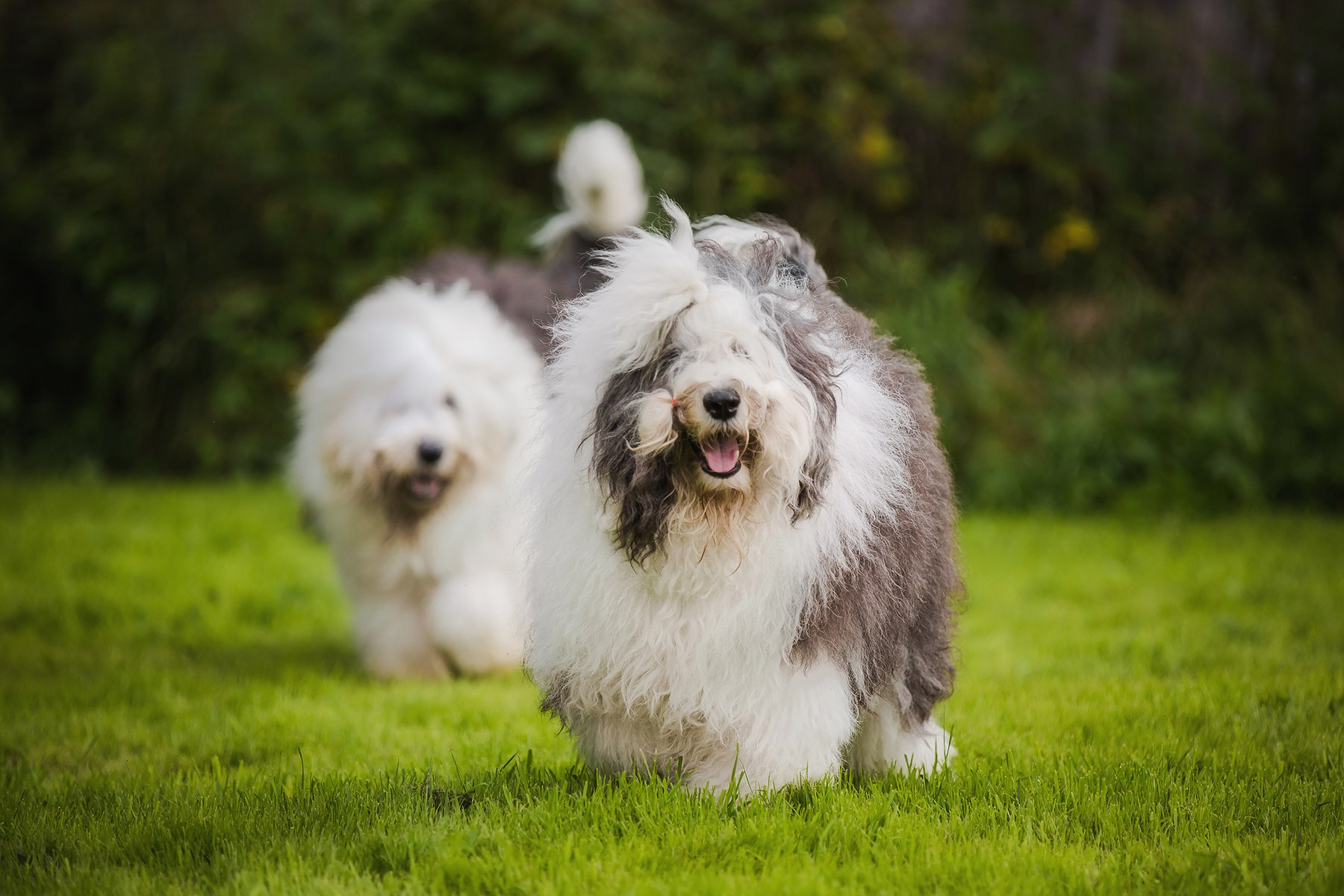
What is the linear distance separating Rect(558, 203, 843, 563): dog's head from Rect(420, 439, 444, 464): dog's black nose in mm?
1923

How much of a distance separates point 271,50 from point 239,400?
283 centimetres

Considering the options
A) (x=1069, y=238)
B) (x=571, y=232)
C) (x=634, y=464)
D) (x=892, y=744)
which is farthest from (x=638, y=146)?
(x=634, y=464)

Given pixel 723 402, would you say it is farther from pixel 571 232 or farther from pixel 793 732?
pixel 571 232

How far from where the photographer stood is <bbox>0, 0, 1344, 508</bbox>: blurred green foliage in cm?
995

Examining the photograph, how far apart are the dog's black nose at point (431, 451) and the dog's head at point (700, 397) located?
1.92 m

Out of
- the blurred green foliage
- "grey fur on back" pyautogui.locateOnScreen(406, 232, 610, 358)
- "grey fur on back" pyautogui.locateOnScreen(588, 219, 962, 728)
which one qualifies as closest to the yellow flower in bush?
the blurred green foliage

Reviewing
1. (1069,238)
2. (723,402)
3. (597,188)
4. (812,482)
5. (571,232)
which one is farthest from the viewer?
(1069,238)

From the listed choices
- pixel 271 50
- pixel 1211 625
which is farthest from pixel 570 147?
pixel 271 50

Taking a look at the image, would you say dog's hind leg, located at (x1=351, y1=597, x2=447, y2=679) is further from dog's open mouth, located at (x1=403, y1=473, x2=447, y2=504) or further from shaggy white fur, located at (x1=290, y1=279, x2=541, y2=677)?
dog's open mouth, located at (x1=403, y1=473, x2=447, y2=504)

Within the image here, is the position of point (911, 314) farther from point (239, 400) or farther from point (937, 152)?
point (239, 400)

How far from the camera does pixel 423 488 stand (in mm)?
5434

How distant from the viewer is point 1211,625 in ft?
19.0

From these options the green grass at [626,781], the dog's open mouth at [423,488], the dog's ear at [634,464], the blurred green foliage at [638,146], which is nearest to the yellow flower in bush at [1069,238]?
the blurred green foliage at [638,146]

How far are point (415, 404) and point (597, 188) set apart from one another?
1477 millimetres
